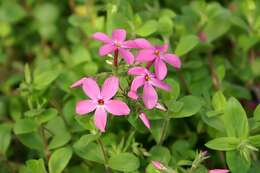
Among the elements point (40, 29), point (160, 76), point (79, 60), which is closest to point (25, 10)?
point (40, 29)

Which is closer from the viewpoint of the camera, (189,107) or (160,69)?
(160,69)

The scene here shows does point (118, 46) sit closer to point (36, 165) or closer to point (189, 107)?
point (189, 107)

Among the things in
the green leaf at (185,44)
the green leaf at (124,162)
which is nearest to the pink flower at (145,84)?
the green leaf at (124,162)

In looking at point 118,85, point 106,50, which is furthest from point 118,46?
point 118,85

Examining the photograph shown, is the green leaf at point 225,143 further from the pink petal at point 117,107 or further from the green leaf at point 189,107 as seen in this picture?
the pink petal at point 117,107

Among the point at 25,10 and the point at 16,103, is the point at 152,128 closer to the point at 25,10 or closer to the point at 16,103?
the point at 16,103

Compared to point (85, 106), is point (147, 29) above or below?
above
